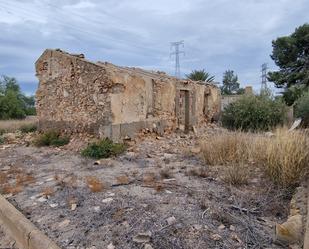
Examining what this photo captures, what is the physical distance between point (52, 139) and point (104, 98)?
271cm

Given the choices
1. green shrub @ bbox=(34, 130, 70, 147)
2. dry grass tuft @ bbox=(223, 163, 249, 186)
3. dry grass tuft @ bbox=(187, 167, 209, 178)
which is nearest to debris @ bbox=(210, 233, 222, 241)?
dry grass tuft @ bbox=(223, 163, 249, 186)

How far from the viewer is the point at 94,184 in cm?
562

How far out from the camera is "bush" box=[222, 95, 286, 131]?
45.8 feet

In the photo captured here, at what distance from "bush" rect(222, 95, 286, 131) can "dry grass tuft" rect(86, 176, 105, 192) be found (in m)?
9.07

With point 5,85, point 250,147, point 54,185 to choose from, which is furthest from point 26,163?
point 5,85

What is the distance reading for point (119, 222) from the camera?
3.96 metres

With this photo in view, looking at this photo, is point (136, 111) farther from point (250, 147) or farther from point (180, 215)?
point (180, 215)

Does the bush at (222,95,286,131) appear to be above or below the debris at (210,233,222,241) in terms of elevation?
above

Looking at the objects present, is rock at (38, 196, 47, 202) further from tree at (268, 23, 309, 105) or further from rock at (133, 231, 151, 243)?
tree at (268, 23, 309, 105)

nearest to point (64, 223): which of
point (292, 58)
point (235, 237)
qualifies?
point (235, 237)

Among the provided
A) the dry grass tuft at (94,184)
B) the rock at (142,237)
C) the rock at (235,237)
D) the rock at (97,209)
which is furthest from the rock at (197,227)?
the dry grass tuft at (94,184)

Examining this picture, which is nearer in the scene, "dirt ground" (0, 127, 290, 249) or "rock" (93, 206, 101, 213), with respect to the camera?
"dirt ground" (0, 127, 290, 249)

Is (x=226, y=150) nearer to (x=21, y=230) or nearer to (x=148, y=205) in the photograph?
(x=148, y=205)

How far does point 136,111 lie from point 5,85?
40835mm
